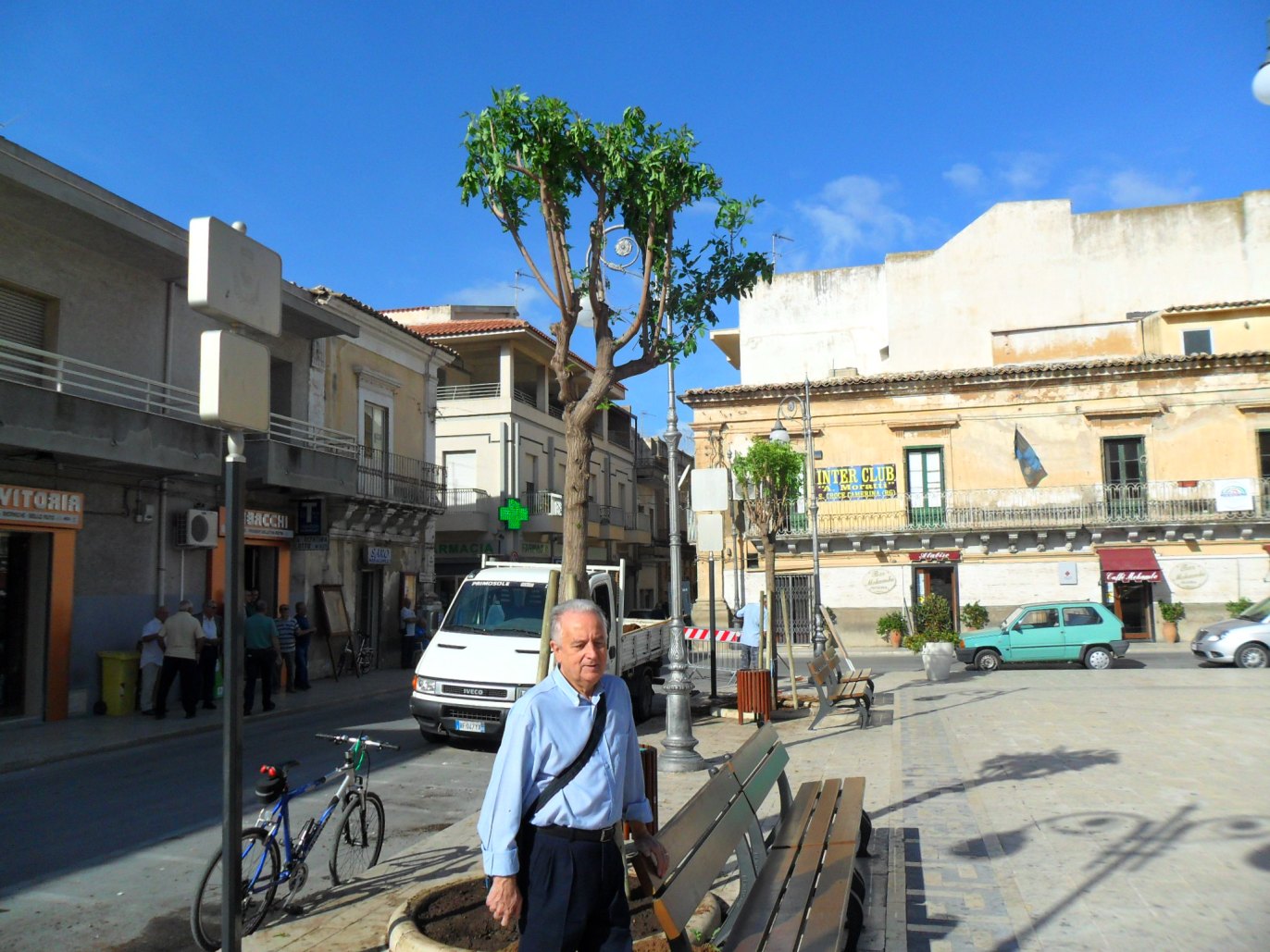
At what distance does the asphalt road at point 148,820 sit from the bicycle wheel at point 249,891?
0.20 meters

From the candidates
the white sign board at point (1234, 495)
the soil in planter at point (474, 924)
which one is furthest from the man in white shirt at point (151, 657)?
the white sign board at point (1234, 495)

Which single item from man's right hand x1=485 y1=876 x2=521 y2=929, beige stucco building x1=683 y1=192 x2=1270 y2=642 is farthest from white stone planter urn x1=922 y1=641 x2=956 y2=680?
man's right hand x1=485 y1=876 x2=521 y2=929

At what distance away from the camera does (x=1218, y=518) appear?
3167 cm

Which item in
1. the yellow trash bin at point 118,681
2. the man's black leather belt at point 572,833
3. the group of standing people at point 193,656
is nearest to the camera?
the man's black leather belt at point 572,833

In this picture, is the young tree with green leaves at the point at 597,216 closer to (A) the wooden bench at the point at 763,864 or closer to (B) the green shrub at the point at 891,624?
(A) the wooden bench at the point at 763,864

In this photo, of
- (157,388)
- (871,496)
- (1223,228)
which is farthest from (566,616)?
(1223,228)

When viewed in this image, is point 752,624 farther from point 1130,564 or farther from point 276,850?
point 1130,564

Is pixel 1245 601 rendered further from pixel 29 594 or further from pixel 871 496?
pixel 29 594

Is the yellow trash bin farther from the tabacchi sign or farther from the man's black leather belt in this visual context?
the man's black leather belt

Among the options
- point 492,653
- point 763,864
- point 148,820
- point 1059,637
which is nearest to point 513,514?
point 1059,637

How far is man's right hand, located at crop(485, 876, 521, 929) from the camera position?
3.11 metres

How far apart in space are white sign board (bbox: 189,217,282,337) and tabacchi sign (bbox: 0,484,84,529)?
40.5 feet

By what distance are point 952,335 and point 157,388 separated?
2859cm

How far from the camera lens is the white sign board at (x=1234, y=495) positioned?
31.7 meters
